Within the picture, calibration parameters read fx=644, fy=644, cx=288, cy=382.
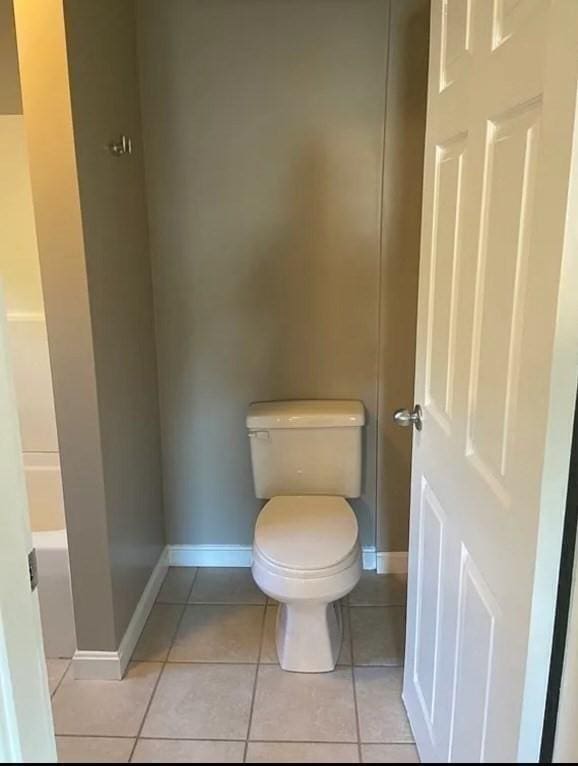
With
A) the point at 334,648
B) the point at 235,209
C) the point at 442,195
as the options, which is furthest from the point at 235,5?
the point at 334,648

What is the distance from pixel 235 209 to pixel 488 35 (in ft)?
4.54

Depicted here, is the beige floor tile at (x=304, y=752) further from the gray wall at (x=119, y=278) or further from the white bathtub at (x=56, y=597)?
the white bathtub at (x=56, y=597)

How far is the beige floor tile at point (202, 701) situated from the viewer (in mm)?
1611

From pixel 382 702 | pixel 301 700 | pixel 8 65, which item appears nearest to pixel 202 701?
pixel 301 700

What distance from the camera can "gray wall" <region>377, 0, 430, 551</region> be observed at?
2232 millimetres

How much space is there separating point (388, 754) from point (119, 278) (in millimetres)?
1538

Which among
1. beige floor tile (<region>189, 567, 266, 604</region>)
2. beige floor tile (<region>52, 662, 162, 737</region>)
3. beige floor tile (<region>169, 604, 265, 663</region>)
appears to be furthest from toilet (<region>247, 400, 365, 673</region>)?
beige floor tile (<region>52, 662, 162, 737</region>)

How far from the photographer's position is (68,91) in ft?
5.34

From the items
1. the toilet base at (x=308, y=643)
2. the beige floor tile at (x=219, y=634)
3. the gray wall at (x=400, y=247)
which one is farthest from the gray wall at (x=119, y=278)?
the gray wall at (x=400, y=247)

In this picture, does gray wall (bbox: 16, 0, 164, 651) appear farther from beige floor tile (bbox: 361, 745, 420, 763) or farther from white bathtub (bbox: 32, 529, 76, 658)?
beige floor tile (bbox: 361, 745, 420, 763)

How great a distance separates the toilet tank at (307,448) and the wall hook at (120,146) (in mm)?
994

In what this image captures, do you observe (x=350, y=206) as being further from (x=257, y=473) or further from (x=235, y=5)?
(x=257, y=473)

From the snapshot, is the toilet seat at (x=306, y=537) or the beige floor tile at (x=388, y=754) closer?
the beige floor tile at (x=388, y=754)

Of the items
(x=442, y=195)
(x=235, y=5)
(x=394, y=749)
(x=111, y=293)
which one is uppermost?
(x=235, y=5)
